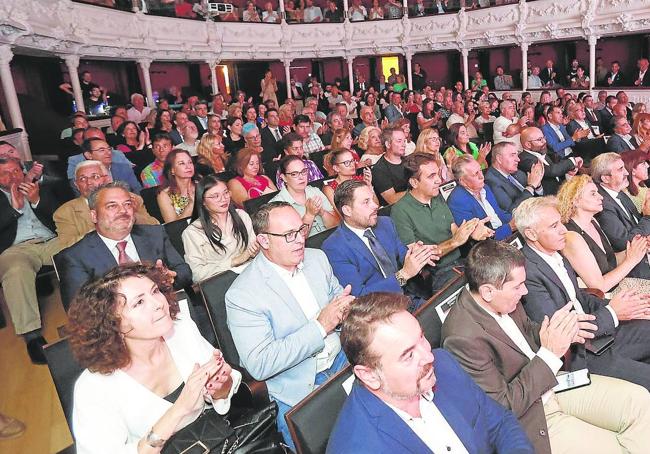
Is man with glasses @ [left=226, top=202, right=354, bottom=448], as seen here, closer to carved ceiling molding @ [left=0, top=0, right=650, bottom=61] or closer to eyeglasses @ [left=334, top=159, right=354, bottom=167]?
eyeglasses @ [left=334, top=159, right=354, bottom=167]

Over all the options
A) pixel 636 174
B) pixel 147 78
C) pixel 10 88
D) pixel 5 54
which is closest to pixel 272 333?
pixel 636 174

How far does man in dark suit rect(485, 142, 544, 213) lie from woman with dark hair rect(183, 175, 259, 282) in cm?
205

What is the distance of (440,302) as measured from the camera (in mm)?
1866

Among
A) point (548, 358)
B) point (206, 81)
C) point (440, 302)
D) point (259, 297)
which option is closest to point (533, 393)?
point (548, 358)

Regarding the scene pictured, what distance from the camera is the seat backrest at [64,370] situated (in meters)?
1.60

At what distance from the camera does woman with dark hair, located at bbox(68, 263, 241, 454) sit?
4.60 ft

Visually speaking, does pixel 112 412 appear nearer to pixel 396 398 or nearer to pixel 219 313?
pixel 219 313

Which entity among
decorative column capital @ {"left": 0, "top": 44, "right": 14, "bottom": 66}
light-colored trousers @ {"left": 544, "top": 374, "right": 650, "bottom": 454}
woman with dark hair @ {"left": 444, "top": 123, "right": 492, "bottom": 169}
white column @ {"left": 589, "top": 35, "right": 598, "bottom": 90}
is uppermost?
decorative column capital @ {"left": 0, "top": 44, "right": 14, "bottom": 66}

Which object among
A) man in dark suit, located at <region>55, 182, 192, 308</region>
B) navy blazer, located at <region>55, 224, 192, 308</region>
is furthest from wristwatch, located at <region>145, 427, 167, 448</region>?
navy blazer, located at <region>55, 224, 192, 308</region>

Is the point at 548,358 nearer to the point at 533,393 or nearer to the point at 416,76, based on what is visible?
the point at 533,393

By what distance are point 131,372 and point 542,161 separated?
164 inches

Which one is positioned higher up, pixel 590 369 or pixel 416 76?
pixel 416 76

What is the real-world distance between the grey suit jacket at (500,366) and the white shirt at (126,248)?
1.80m

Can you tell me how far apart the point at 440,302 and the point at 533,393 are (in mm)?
454
